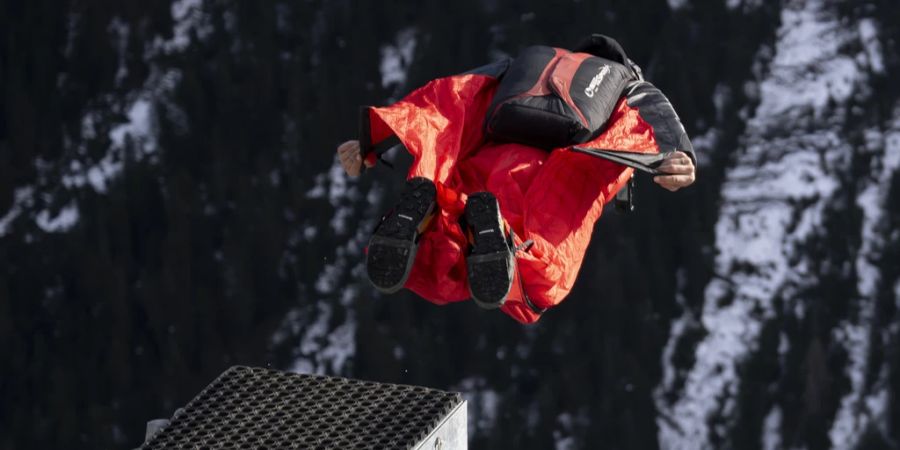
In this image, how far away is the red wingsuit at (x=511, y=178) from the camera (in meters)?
7.05

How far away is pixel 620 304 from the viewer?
14.2 m

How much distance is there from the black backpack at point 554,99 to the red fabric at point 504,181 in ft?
0.20

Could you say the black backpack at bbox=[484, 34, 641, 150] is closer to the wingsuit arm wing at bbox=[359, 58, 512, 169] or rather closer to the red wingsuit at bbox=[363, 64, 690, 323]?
the red wingsuit at bbox=[363, 64, 690, 323]

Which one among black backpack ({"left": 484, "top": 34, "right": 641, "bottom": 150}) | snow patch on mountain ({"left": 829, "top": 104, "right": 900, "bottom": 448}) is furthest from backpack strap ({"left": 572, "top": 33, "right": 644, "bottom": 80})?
snow patch on mountain ({"left": 829, "top": 104, "right": 900, "bottom": 448})

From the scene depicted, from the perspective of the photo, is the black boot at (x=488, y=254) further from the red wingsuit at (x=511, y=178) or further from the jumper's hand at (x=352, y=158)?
the jumper's hand at (x=352, y=158)

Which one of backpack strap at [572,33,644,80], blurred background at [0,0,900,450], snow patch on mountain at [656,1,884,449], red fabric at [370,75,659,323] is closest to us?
red fabric at [370,75,659,323]

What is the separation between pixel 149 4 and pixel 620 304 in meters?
3.56

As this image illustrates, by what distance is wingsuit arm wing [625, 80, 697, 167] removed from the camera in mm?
7320

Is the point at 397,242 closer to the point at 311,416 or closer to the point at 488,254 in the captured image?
the point at 488,254

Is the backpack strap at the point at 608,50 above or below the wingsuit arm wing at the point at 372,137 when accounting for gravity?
above

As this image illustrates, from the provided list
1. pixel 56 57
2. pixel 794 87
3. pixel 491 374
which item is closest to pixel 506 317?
pixel 491 374

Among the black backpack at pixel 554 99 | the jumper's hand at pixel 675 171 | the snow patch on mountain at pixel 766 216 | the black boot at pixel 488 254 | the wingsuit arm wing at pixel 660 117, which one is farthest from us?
the snow patch on mountain at pixel 766 216

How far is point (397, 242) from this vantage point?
22.5ft

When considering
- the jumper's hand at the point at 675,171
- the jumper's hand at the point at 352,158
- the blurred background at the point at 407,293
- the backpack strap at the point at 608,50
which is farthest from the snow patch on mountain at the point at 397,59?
the jumper's hand at the point at 675,171
